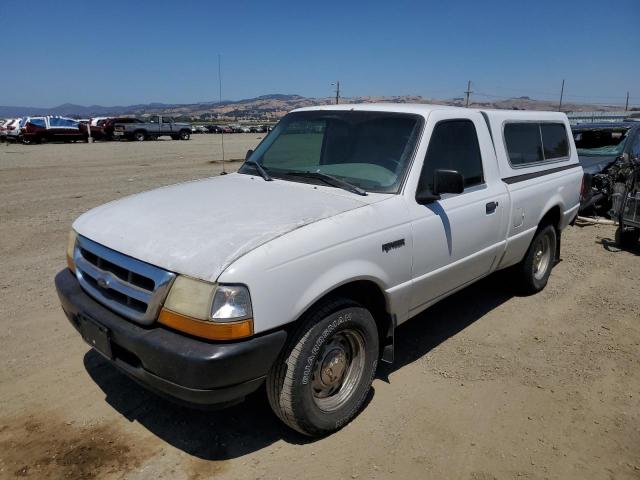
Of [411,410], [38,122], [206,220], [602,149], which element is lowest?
[411,410]

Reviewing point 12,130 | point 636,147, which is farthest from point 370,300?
point 12,130

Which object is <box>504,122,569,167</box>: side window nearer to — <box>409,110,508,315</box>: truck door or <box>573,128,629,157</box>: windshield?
<box>409,110,508,315</box>: truck door

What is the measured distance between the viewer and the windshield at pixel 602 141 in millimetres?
9461

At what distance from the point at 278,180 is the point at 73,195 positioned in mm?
8754

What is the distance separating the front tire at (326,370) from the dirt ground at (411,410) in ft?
0.58

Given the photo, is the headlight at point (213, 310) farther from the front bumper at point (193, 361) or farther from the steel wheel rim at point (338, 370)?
the steel wheel rim at point (338, 370)

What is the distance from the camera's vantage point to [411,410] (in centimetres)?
319

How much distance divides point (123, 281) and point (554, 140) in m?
4.75

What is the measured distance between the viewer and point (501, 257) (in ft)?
14.2

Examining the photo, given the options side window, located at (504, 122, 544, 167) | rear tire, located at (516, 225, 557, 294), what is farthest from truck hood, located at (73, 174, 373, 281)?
rear tire, located at (516, 225, 557, 294)

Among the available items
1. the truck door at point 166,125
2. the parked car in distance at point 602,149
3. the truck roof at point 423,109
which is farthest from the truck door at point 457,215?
the truck door at point 166,125

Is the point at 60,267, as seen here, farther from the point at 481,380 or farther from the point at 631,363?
the point at 631,363

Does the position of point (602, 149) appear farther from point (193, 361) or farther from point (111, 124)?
point (111, 124)

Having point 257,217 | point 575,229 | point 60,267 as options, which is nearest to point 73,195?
point 60,267
